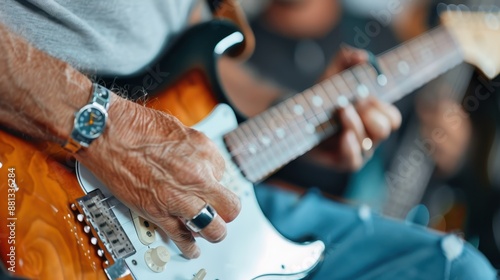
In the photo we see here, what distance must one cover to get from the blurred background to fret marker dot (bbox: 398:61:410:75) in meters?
0.08

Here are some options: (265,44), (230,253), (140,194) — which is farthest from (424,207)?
(140,194)

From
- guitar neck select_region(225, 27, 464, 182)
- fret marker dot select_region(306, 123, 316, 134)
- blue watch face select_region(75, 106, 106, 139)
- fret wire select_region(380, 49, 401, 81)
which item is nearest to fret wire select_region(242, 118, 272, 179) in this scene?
guitar neck select_region(225, 27, 464, 182)

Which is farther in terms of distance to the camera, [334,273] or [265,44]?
[265,44]

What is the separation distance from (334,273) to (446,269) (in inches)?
5.7

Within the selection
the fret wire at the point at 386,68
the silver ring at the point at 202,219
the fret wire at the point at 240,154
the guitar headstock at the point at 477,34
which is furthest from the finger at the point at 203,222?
the guitar headstock at the point at 477,34

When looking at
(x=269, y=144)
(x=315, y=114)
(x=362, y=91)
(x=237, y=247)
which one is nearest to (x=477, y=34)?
(x=362, y=91)

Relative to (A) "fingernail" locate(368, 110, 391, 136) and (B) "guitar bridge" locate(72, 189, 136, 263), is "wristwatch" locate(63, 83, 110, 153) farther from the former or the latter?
(A) "fingernail" locate(368, 110, 391, 136)

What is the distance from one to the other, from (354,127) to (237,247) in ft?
1.02

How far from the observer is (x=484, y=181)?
42.8 inches

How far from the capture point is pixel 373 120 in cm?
86

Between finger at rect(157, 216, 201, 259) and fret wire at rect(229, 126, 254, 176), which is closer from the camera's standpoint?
finger at rect(157, 216, 201, 259)

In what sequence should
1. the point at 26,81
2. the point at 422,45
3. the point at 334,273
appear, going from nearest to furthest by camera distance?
the point at 26,81, the point at 334,273, the point at 422,45

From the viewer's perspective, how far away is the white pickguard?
54 cm

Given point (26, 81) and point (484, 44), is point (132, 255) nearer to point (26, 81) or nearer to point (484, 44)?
point (26, 81)
